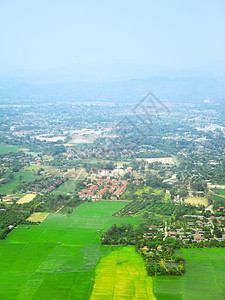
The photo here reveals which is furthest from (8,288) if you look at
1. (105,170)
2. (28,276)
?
(105,170)

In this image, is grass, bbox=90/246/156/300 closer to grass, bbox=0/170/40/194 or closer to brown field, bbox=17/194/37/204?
brown field, bbox=17/194/37/204

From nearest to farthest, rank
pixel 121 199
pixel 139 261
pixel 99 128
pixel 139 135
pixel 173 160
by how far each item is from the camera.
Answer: pixel 139 261 < pixel 121 199 < pixel 173 160 < pixel 139 135 < pixel 99 128

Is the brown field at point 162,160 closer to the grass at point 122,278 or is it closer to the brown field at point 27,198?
the brown field at point 27,198

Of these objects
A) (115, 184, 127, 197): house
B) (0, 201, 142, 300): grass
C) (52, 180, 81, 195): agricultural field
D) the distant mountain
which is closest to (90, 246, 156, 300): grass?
(0, 201, 142, 300): grass

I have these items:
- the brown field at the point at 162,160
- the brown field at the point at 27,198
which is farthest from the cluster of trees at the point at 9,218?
the brown field at the point at 162,160

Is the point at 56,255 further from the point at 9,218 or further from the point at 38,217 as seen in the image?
the point at 9,218

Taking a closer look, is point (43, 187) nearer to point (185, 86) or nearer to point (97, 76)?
point (185, 86)
